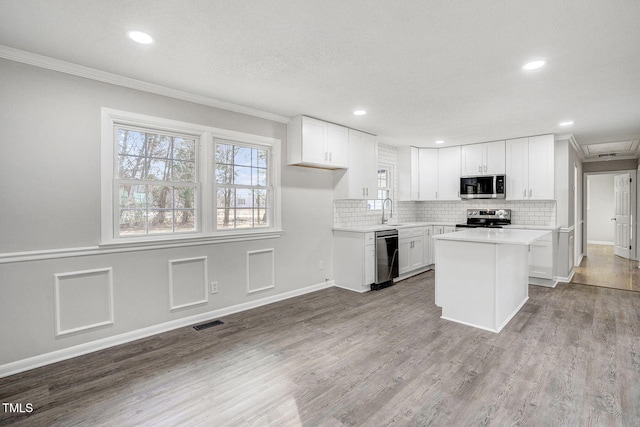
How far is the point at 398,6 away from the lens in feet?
6.38

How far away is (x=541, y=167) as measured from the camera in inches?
210

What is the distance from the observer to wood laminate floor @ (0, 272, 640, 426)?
1986 mm

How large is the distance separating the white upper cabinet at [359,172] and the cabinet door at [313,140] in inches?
22.7

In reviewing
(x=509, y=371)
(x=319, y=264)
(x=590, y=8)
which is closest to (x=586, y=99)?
(x=590, y=8)

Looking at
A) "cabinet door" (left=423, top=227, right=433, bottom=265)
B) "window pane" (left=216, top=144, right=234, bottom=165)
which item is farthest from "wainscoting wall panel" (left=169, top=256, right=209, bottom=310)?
"cabinet door" (left=423, top=227, right=433, bottom=265)

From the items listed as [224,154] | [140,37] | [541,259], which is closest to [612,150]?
[541,259]

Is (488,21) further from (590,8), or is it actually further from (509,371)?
(509,371)

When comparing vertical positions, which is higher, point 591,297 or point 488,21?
point 488,21

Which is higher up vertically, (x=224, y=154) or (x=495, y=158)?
(x=495, y=158)

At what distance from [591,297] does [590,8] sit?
4091 millimetres

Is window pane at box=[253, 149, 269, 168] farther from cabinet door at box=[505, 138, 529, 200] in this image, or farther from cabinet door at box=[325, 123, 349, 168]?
cabinet door at box=[505, 138, 529, 200]

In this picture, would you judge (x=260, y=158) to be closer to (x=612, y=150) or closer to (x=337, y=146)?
(x=337, y=146)

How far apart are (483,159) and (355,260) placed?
3.23 metres

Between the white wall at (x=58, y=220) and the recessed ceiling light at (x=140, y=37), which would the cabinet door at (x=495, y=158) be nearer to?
the white wall at (x=58, y=220)
